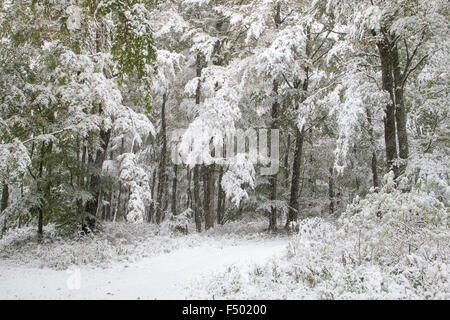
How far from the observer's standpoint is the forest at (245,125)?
5.14 m

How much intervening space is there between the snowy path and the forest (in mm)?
497

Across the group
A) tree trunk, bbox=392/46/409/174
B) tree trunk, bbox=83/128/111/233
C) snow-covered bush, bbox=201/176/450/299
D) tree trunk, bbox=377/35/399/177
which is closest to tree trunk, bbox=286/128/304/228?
tree trunk, bbox=377/35/399/177

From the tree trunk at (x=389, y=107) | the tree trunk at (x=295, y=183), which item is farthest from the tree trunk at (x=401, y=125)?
the tree trunk at (x=295, y=183)

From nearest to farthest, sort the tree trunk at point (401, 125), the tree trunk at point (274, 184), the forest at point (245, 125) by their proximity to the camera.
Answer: the forest at point (245, 125) < the tree trunk at point (401, 125) < the tree trunk at point (274, 184)

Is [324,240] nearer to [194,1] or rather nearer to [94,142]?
[94,142]

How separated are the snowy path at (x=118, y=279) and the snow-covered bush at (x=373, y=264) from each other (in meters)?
1.02

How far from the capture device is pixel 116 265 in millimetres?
7562

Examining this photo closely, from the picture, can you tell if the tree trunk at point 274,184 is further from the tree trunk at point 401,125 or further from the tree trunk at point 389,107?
the tree trunk at point 401,125

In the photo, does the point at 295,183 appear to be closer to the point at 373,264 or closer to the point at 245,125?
the point at 245,125

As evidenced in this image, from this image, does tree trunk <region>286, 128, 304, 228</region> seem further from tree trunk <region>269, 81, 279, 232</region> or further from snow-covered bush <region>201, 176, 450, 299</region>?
snow-covered bush <region>201, 176, 450, 299</region>

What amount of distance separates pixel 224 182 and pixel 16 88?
24.4ft

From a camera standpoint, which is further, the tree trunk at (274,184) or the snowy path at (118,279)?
the tree trunk at (274,184)

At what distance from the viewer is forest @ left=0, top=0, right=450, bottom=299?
16.9 feet

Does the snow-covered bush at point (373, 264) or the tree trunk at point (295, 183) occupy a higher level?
the tree trunk at point (295, 183)
